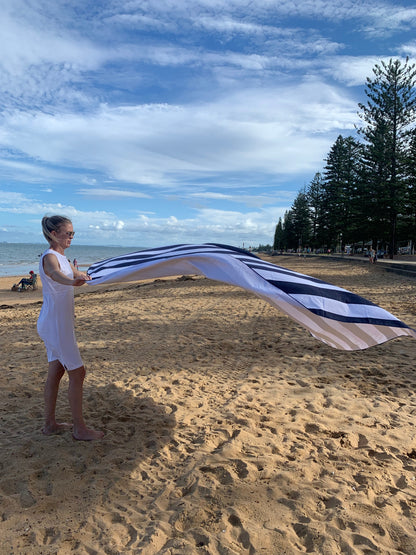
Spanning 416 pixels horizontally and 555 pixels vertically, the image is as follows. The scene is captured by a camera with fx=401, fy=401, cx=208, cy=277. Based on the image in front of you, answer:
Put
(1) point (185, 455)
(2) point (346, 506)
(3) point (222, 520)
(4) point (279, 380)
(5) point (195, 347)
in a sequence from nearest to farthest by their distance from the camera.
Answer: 1. (3) point (222, 520)
2. (2) point (346, 506)
3. (1) point (185, 455)
4. (4) point (279, 380)
5. (5) point (195, 347)

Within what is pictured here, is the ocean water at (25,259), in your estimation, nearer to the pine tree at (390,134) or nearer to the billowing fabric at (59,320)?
the billowing fabric at (59,320)

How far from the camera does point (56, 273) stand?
275 cm

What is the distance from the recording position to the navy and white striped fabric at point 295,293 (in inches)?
111

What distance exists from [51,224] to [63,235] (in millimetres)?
113

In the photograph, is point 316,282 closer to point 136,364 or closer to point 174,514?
point 174,514

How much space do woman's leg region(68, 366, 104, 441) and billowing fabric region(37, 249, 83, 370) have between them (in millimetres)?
89

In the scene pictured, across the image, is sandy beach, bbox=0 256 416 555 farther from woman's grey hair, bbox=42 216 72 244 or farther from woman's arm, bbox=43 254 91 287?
→ woman's grey hair, bbox=42 216 72 244

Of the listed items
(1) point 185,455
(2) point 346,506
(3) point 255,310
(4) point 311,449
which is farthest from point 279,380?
(3) point 255,310

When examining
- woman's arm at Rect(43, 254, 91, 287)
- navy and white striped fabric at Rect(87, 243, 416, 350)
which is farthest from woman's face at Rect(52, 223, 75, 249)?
navy and white striped fabric at Rect(87, 243, 416, 350)

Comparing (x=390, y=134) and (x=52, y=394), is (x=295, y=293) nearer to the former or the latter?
(x=52, y=394)

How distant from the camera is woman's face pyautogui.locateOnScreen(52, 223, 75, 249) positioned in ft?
9.68

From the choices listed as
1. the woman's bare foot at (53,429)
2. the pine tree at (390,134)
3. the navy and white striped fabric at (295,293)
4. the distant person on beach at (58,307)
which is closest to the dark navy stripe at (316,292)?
the navy and white striped fabric at (295,293)

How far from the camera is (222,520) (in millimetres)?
2371

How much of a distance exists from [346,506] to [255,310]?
7600mm
